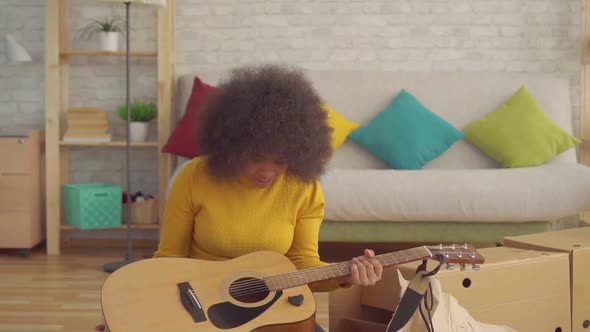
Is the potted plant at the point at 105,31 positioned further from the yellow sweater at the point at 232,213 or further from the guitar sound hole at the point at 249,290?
the guitar sound hole at the point at 249,290

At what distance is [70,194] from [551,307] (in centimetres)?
282

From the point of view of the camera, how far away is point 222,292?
190 centimetres

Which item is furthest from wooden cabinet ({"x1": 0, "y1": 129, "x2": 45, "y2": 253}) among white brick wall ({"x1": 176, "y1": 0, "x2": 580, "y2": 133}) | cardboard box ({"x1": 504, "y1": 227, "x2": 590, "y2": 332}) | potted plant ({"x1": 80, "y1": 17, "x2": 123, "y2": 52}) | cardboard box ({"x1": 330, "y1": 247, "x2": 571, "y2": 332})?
cardboard box ({"x1": 504, "y1": 227, "x2": 590, "y2": 332})

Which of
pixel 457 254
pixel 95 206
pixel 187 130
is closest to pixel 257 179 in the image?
pixel 457 254

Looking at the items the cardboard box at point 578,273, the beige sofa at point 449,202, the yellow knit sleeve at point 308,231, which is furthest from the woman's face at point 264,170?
the beige sofa at point 449,202

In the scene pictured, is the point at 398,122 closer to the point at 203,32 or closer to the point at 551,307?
the point at 203,32

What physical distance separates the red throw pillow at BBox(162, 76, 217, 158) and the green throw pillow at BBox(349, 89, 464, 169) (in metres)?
0.84

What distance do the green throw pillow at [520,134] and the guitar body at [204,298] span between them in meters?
2.48

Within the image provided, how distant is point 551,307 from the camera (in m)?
2.38

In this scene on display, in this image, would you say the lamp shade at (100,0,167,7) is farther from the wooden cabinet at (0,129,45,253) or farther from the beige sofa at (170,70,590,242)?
the beige sofa at (170,70,590,242)

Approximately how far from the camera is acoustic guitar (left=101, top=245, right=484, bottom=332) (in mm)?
1800

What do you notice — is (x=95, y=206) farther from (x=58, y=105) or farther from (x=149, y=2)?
(x=149, y=2)

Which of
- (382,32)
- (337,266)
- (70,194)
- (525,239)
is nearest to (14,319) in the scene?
(70,194)

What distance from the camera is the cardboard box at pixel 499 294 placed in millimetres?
2184
